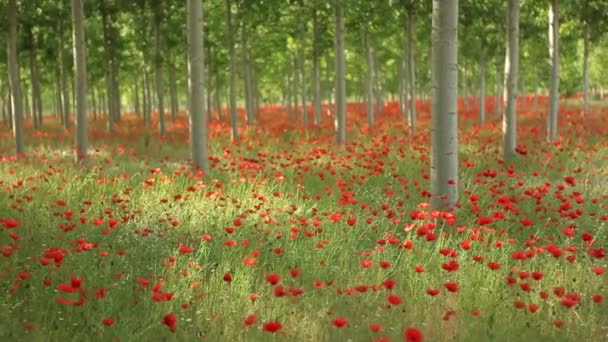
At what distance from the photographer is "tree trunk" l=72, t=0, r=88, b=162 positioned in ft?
31.3

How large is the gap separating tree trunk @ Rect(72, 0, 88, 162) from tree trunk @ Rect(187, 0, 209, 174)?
255cm

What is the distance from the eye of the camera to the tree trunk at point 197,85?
326 inches

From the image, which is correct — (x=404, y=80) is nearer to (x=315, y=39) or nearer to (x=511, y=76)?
(x=315, y=39)

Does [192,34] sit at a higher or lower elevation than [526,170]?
higher

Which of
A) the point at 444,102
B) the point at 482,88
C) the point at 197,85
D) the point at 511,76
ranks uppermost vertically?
the point at 482,88

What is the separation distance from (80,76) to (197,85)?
277 centimetres

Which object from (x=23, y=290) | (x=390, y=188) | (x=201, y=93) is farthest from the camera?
(x=201, y=93)

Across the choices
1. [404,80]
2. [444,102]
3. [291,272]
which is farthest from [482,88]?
[291,272]

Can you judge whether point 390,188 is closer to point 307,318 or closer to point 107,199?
point 107,199

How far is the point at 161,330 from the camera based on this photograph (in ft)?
11.0

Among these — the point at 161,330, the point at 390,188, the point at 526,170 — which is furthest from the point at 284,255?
the point at 526,170

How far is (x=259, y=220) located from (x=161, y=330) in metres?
2.44

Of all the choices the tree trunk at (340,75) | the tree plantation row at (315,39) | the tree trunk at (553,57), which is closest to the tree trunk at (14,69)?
the tree plantation row at (315,39)

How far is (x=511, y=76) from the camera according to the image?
10000mm
